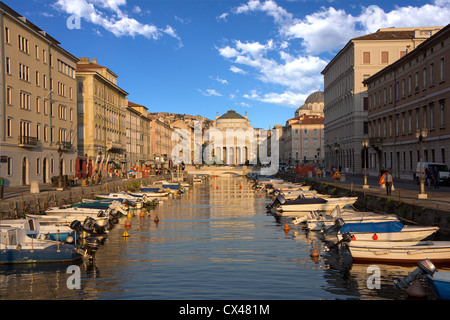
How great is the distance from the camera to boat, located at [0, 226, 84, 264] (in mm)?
21922

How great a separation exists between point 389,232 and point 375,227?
852 millimetres

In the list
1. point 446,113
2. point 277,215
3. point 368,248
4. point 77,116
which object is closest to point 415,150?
point 446,113

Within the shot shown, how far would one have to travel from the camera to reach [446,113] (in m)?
46.9

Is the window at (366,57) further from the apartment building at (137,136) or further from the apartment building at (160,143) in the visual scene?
the apartment building at (160,143)

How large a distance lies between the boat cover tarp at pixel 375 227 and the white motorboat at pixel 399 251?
1620 millimetres

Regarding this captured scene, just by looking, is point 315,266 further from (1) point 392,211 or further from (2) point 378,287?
(1) point 392,211

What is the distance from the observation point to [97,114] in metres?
80.7

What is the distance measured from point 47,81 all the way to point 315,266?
46.9 m

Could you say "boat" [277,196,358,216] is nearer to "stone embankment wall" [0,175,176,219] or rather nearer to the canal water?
the canal water

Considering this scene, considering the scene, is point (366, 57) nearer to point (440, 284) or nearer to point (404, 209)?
point (404, 209)

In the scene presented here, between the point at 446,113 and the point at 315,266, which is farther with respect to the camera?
the point at 446,113

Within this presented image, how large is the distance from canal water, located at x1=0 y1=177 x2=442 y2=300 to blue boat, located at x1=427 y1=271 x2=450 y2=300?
1.42 m

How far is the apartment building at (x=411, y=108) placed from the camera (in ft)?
157
